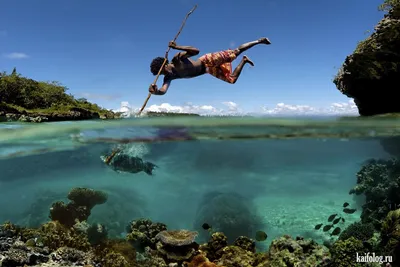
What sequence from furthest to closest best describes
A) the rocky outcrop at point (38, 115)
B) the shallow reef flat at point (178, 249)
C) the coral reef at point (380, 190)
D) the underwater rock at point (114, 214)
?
the underwater rock at point (114, 214)
the rocky outcrop at point (38, 115)
the coral reef at point (380, 190)
the shallow reef flat at point (178, 249)

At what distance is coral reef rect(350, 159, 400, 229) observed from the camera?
14.2m

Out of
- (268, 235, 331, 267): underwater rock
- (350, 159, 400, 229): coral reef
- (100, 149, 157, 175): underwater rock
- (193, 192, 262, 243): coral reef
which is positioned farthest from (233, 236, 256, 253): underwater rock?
(100, 149, 157, 175): underwater rock

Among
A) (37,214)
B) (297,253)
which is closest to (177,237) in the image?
(297,253)

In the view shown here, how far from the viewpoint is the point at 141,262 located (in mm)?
10930

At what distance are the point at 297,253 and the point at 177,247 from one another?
374 centimetres

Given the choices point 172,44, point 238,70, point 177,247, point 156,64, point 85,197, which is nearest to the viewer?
point 172,44

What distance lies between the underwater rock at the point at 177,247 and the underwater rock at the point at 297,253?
8.31 feet

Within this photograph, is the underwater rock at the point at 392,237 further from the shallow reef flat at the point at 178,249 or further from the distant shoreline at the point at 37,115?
the distant shoreline at the point at 37,115

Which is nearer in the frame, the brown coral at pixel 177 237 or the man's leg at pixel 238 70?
the man's leg at pixel 238 70

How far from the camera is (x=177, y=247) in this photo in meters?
10.7


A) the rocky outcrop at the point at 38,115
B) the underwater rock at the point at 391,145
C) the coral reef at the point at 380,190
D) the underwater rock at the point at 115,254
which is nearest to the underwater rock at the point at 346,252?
the coral reef at the point at 380,190

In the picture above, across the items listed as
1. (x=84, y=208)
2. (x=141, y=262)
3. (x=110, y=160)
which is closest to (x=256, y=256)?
(x=141, y=262)

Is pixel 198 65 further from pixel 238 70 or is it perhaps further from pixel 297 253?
pixel 297 253

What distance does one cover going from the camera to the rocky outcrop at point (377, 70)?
18570 mm
